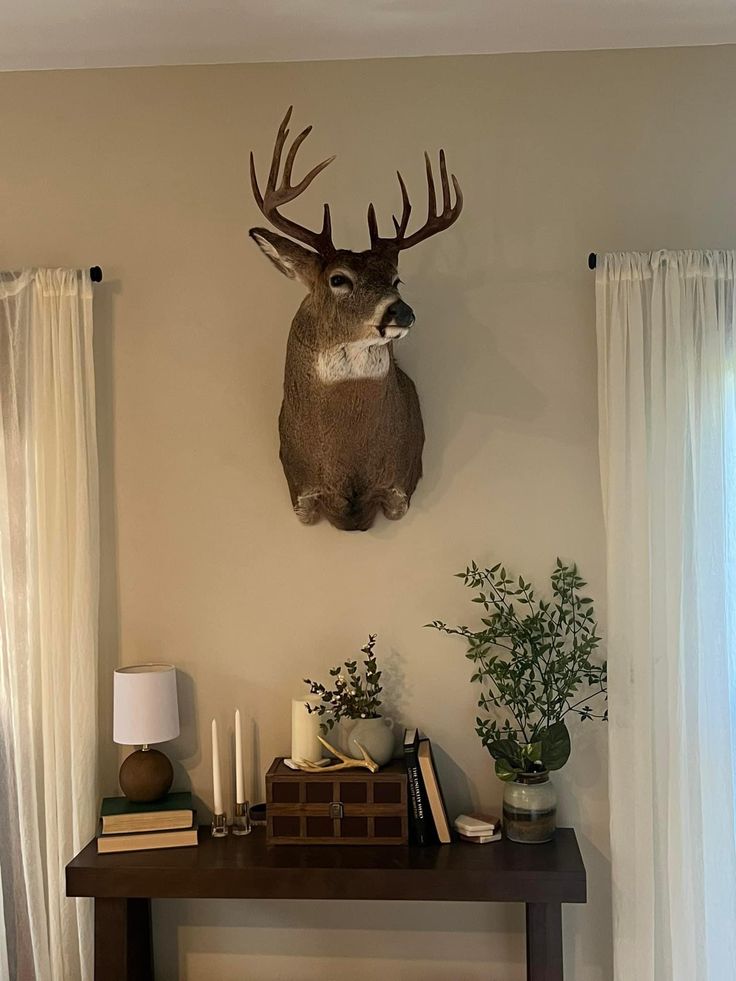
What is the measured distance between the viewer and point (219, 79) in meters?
2.50

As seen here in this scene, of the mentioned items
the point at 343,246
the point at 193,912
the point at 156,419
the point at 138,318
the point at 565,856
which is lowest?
the point at 193,912

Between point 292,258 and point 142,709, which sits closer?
point 292,258

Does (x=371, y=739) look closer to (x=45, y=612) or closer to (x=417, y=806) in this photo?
(x=417, y=806)

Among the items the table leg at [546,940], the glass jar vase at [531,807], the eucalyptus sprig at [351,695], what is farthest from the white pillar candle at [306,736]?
the table leg at [546,940]

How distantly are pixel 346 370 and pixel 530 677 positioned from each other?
0.87 metres

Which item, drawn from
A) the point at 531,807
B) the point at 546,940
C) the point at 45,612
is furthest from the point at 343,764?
the point at 45,612

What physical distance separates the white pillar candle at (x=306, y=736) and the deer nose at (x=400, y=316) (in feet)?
3.15

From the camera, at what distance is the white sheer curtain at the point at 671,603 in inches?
89.0

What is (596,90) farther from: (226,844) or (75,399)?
(226,844)

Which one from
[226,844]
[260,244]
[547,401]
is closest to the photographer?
[260,244]

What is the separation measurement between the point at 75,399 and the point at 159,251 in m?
0.46

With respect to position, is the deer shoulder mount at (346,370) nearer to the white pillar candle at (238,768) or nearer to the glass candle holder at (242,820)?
the white pillar candle at (238,768)

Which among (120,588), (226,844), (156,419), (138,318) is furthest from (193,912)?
(138,318)

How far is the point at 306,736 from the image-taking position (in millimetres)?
2312
